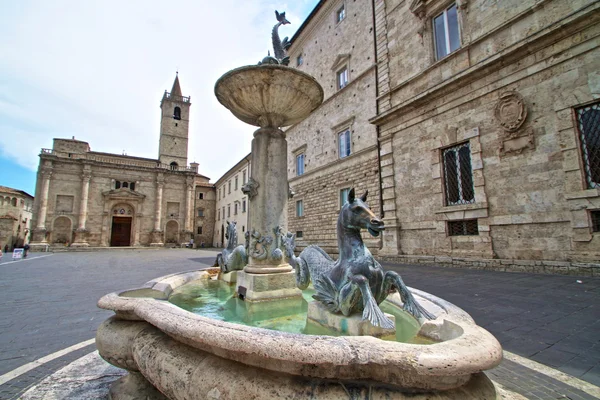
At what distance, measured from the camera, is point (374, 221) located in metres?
2.18

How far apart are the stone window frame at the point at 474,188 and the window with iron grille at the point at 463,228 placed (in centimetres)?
15

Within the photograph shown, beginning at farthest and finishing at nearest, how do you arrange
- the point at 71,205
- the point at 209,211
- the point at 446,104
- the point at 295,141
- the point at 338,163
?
the point at 209,211
the point at 71,205
the point at 295,141
the point at 338,163
the point at 446,104

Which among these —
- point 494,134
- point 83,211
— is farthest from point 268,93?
point 83,211

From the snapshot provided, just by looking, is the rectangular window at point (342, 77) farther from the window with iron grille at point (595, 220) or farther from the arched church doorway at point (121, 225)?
the arched church doorway at point (121, 225)

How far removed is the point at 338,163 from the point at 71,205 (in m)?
32.5

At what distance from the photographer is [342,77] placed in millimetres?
17062

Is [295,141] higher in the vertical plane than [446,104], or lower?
higher

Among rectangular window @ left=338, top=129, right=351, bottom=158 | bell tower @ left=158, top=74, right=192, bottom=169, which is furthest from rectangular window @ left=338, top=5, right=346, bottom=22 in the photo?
bell tower @ left=158, top=74, right=192, bottom=169

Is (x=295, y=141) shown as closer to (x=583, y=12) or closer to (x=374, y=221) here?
(x=583, y=12)

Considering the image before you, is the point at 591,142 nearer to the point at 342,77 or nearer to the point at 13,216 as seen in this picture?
the point at 342,77

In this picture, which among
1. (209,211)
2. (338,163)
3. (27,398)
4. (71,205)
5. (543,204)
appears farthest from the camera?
(209,211)

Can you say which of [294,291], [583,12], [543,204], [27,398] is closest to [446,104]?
[583,12]

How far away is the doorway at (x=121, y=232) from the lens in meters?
33.9

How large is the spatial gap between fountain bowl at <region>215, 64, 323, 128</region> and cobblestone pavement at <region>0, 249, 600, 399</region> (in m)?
3.80
